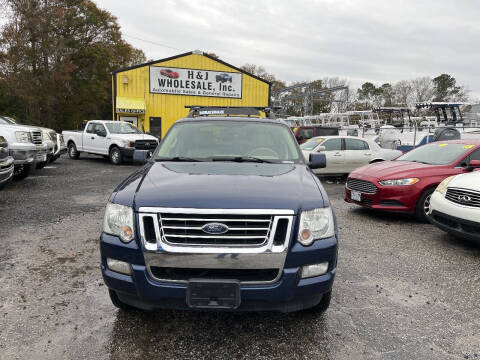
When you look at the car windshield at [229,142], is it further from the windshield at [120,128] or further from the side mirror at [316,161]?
the windshield at [120,128]

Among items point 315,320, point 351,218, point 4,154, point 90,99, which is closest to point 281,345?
point 315,320

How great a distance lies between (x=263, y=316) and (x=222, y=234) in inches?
42.4

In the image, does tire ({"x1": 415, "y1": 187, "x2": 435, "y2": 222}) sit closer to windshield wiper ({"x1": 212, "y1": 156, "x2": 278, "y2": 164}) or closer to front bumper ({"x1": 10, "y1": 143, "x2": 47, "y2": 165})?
windshield wiper ({"x1": 212, "y1": 156, "x2": 278, "y2": 164})

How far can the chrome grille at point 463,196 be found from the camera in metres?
4.76

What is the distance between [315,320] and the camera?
10.1ft

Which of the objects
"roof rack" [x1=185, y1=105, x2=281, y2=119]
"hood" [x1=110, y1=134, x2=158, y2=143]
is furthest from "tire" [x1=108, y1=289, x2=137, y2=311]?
"hood" [x1=110, y1=134, x2=158, y2=143]

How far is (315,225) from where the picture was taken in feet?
8.61

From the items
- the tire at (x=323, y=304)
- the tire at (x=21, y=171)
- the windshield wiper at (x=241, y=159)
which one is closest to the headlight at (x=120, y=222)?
the windshield wiper at (x=241, y=159)

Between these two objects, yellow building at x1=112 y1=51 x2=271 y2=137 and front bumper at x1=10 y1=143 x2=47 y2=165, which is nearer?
front bumper at x1=10 y1=143 x2=47 y2=165

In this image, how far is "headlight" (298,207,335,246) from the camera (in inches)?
100

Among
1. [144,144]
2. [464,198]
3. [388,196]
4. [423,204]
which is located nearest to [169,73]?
[144,144]

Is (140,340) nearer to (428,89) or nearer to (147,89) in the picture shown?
(147,89)

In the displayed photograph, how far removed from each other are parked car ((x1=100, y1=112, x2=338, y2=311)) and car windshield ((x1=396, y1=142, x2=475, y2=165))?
514 cm

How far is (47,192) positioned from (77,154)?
9729 millimetres
